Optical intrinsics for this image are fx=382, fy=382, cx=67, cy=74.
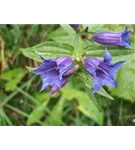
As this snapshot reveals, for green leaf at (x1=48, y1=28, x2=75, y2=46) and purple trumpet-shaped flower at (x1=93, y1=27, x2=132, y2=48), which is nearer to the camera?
purple trumpet-shaped flower at (x1=93, y1=27, x2=132, y2=48)

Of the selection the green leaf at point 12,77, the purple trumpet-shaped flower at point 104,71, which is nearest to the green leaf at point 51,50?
the purple trumpet-shaped flower at point 104,71

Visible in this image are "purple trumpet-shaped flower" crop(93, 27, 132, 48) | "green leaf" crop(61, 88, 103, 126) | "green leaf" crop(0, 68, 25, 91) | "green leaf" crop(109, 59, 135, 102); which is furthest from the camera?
"green leaf" crop(0, 68, 25, 91)

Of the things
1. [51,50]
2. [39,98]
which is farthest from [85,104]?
[51,50]

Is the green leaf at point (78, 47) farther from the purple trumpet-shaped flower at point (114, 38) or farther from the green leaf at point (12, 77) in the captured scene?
the green leaf at point (12, 77)

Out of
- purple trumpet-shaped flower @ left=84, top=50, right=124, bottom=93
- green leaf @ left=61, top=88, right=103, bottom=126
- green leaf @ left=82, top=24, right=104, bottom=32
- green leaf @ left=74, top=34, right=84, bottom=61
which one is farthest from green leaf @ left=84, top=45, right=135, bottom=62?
green leaf @ left=61, top=88, right=103, bottom=126

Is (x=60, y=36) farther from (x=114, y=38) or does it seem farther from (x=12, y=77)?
(x=114, y=38)

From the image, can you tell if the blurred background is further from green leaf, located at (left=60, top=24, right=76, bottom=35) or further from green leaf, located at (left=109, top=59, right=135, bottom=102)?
green leaf, located at (left=60, top=24, right=76, bottom=35)

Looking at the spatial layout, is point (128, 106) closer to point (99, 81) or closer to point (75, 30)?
point (75, 30)
